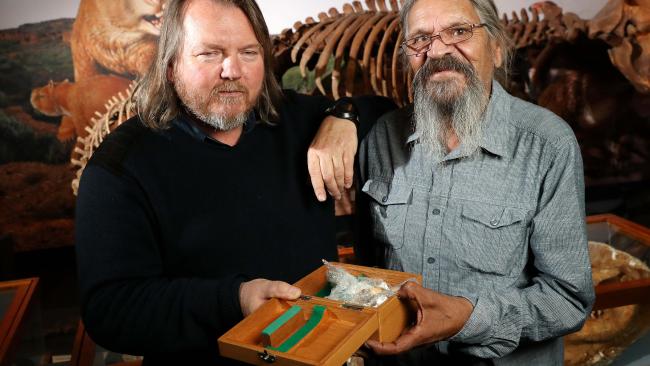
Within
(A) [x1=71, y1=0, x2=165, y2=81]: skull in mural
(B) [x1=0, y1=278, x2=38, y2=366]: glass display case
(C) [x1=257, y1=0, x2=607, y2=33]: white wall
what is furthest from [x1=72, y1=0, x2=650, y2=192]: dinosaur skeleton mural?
(B) [x1=0, y1=278, x2=38, y2=366]: glass display case

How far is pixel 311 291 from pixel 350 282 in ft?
0.46

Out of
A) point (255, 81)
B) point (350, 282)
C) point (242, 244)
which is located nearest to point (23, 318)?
point (242, 244)

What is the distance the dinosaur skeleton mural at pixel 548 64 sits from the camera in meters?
4.59

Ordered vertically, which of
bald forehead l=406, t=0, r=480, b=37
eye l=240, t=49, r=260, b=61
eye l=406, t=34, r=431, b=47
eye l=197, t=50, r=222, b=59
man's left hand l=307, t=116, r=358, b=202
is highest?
bald forehead l=406, t=0, r=480, b=37

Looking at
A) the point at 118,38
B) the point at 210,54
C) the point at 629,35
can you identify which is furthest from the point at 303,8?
the point at 210,54

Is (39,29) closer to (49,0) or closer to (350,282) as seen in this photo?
(49,0)

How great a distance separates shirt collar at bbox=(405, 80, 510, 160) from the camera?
1.87 m

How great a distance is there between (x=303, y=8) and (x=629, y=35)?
2.81 meters

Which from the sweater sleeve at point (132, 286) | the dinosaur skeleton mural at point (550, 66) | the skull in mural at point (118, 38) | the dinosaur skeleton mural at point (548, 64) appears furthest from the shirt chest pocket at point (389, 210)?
the skull in mural at point (118, 38)

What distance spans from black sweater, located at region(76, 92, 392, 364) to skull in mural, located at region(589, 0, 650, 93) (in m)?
3.74

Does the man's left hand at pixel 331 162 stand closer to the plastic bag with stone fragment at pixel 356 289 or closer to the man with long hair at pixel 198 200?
the man with long hair at pixel 198 200

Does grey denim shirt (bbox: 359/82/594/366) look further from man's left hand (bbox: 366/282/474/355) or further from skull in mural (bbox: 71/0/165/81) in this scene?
skull in mural (bbox: 71/0/165/81)

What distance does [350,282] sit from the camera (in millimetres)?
1493

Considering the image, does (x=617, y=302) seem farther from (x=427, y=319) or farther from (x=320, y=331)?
(x=320, y=331)
